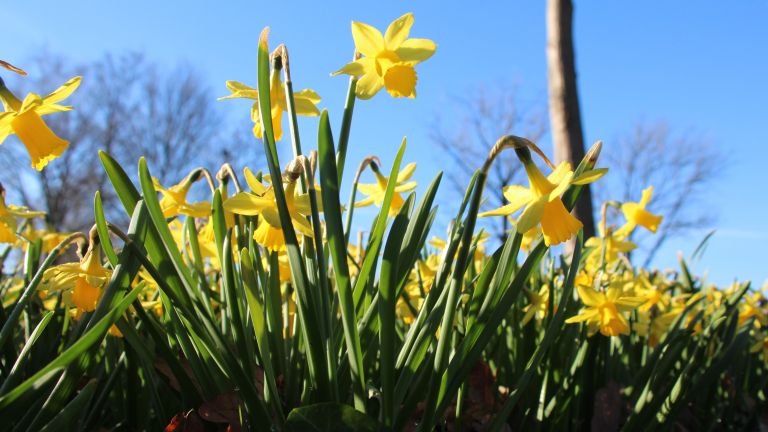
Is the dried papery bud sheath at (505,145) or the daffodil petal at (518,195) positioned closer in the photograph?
the dried papery bud sheath at (505,145)

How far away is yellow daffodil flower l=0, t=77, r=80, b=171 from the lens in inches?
36.3

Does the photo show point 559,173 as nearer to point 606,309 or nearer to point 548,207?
point 548,207

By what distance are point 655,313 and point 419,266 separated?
0.84 m

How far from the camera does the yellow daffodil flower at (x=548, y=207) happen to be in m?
0.85

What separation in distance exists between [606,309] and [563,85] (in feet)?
14.6

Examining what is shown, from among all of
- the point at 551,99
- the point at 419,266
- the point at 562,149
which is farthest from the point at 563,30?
the point at 419,266

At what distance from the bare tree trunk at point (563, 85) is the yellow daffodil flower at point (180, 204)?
4.28 metres

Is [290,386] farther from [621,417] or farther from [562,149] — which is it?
[562,149]

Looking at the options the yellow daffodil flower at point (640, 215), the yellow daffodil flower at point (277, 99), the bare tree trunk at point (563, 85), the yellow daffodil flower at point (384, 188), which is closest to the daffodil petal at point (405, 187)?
the yellow daffodil flower at point (384, 188)

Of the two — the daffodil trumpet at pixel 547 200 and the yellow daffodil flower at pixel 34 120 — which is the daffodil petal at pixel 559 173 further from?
the yellow daffodil flower at pixel 34 120

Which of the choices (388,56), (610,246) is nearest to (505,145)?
(388,56)

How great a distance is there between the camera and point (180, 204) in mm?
1247

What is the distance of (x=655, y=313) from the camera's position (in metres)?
2.00

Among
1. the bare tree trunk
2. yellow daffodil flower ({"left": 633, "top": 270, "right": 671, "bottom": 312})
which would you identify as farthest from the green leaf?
the bare tree trunk
